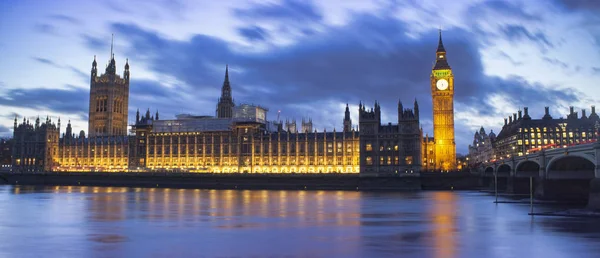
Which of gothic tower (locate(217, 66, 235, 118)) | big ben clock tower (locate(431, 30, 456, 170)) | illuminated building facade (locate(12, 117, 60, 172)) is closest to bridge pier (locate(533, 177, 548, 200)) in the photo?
big ben clock tower (locate(431, 30, 456, 170))

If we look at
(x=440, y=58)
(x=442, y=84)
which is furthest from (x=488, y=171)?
(x=440, y=58)

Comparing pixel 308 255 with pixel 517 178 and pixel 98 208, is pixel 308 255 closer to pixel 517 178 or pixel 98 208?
pixel 98 208

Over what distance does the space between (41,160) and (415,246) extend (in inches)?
7137

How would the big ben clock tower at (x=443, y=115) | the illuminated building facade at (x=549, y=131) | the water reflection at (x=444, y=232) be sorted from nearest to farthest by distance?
the water reflection at (x=444, y=232) → the big ben clock tower at (x=443, y=115) → the illuminated building facade at (x=549, y=131)

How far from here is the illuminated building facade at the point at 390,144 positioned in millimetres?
145625

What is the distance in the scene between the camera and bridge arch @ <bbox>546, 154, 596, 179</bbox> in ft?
260

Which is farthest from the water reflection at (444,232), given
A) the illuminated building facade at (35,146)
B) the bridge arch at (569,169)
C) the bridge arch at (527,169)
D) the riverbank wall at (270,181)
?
the illuminated building facade at (35,146)

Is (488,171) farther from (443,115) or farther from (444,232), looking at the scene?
(444,232)

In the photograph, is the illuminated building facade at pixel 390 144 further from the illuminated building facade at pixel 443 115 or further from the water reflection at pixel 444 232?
the water reflection at pixel 444 232

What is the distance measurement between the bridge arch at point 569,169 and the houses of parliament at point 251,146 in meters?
55.1

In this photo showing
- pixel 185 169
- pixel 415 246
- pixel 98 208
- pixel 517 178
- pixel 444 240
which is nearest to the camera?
pixel 415 246

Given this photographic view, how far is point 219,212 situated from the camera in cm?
5956

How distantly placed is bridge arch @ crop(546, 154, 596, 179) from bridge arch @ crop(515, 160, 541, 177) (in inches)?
472

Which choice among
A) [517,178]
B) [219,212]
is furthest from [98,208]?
[517,178]
